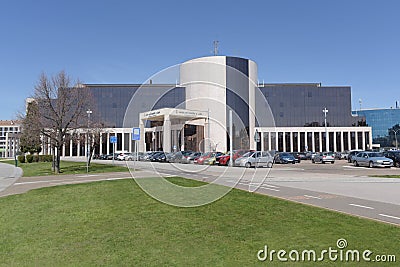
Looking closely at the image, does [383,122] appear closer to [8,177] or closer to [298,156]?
[298,156]

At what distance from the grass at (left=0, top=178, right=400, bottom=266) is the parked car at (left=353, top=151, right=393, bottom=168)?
A: 27.5m

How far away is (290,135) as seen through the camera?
95375 millimetres

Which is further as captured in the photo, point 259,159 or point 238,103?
point 259,159

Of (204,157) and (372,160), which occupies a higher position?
(204,157)

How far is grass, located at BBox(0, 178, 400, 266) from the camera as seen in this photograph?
6.08 meters

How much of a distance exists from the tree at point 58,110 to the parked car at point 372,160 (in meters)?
28.0

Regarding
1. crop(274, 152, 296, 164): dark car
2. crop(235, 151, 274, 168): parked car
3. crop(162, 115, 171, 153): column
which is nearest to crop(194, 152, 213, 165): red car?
crop(235, 151, 274, 168): parked car

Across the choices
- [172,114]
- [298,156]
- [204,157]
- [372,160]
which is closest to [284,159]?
[298,156]

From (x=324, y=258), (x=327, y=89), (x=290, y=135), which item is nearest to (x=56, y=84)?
(x=324, y=258)

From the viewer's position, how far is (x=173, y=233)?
291 inches

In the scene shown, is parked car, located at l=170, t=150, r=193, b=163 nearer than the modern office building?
No

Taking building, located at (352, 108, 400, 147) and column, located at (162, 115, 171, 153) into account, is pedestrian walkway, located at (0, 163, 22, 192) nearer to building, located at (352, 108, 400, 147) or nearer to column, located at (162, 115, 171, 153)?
column, located at (162, 115, 171, 153)

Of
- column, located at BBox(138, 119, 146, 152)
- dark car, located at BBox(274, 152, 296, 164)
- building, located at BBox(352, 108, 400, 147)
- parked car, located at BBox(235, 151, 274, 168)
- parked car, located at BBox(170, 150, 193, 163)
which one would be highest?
building, located at BBox(352, 108, 400, 147)

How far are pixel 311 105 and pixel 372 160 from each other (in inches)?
2690
